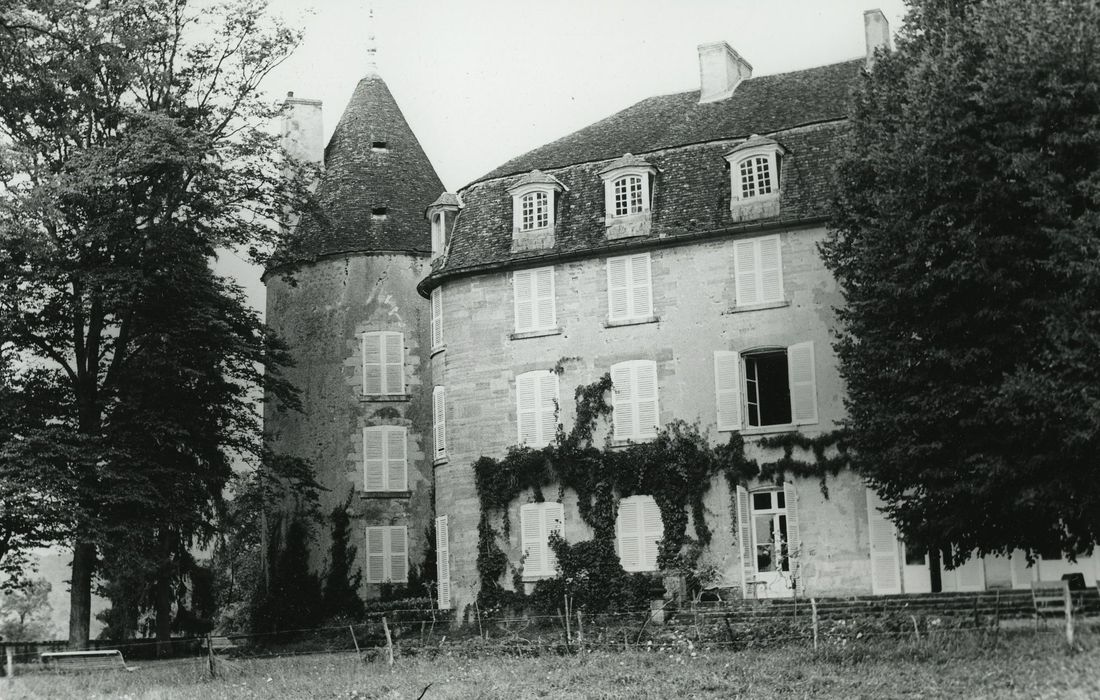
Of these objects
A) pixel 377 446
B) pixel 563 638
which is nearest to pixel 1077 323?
pixel 563 638

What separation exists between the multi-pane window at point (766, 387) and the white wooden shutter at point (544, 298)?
405cm

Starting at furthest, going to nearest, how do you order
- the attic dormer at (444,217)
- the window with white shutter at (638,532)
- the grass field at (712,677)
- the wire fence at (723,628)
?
the attic dormer at (444,217) < the window with white shutter at (638,532) < the wire fence at (723,628) < the grass field at (712,677)

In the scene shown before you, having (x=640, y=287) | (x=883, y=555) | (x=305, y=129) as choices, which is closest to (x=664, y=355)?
(x=640, y=287)

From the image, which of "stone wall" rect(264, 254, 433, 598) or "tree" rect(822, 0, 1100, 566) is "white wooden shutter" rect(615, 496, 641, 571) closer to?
"tree" rect(822, 0, 1100, 566)

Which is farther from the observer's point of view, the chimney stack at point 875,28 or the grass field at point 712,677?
the chimney stack at point 875,28

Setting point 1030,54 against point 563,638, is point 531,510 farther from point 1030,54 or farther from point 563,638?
point 1030,54

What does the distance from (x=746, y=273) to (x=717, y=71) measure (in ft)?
24.4

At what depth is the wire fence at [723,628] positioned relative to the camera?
18875 mm

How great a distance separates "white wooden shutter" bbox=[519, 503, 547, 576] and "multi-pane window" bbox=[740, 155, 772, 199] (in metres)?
8.15

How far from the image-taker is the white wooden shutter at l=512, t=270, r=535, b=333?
30.0 meters

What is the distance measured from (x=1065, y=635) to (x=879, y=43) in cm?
1693

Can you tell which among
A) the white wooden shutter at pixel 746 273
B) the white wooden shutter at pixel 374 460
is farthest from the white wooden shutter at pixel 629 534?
the white wooden shutter at pixel 374 460

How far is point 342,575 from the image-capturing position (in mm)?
34062

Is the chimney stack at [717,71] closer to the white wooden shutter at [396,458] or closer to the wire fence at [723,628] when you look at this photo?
the white wooden shutter at [396,458]
